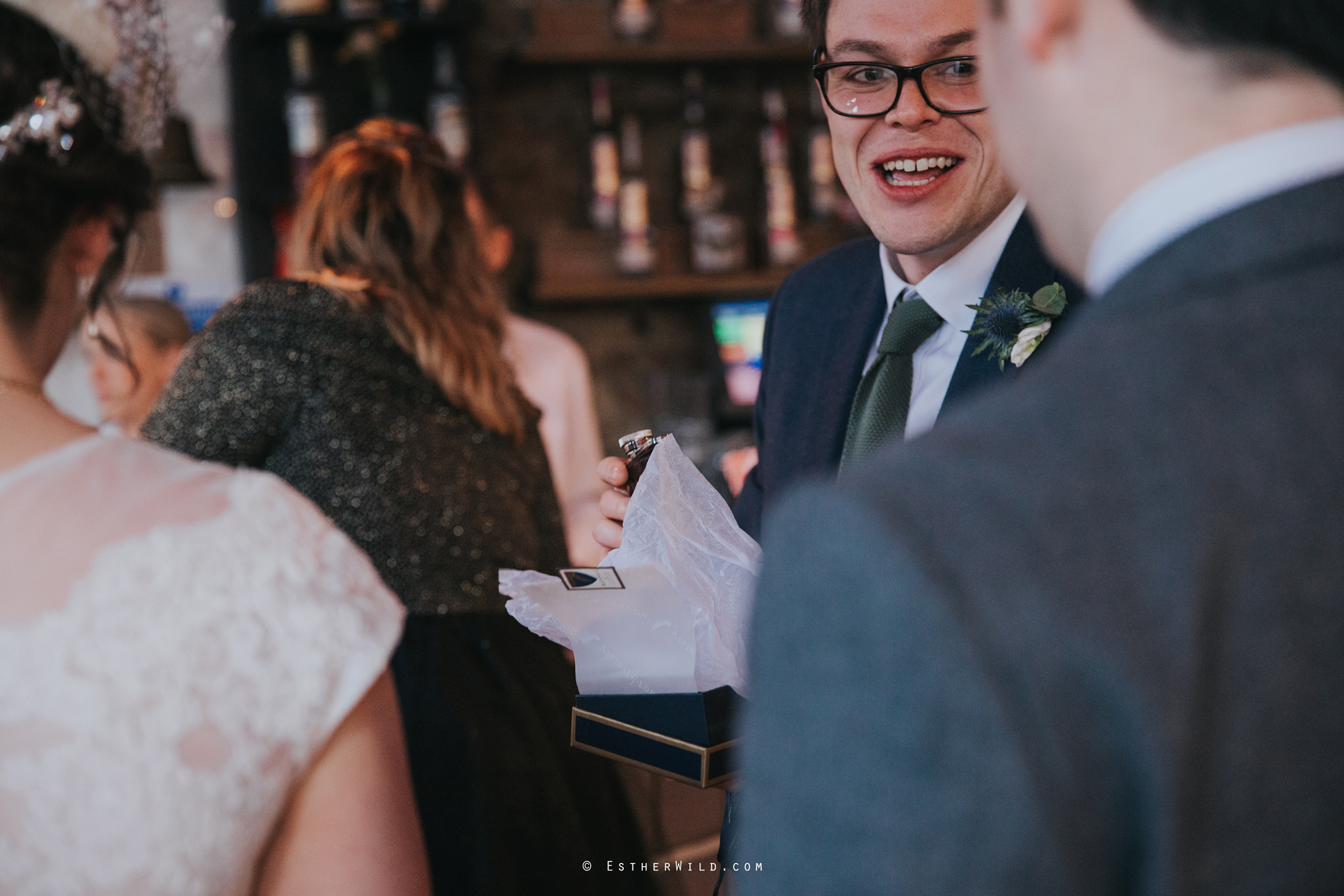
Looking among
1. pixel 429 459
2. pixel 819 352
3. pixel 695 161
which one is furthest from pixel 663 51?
pixel 819 352

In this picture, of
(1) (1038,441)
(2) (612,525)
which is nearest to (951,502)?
(1) (1038,441)

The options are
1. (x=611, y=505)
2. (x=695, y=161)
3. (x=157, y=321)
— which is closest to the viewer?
(x=611, y=505)

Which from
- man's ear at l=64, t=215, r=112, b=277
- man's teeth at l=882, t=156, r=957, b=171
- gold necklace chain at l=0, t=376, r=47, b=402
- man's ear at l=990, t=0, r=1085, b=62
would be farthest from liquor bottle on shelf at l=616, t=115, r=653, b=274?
man's ear at l=990, t=0, r=1085, b=62

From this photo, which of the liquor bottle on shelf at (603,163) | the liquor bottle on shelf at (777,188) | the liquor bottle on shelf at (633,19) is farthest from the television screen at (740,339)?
the liquor bottle on shelf at (633,19)

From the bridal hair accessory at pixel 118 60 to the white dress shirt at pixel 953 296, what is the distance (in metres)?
0.89

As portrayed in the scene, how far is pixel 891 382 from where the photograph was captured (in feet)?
4.65

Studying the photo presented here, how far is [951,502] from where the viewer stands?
0.46 meters

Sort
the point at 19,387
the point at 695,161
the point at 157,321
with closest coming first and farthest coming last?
1. the point at 19,387
2. the point at 157,321
3. the point at 695,161

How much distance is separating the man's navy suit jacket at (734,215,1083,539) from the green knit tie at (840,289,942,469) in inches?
1.3

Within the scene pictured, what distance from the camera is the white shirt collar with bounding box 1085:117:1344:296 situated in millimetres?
515

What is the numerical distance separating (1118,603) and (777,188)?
3.62 m

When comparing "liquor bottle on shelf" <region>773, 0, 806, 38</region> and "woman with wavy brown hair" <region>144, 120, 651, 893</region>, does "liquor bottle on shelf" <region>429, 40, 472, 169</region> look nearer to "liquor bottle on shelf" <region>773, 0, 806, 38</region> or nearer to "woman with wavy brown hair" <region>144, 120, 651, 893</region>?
"liquor bottle on shelf" <region>773, 0, 806, 38</region>

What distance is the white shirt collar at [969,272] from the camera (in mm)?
1390

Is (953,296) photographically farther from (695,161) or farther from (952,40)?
(695,161)
